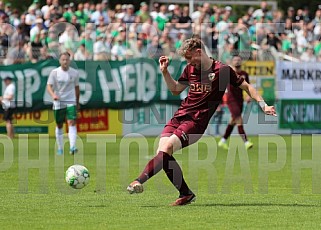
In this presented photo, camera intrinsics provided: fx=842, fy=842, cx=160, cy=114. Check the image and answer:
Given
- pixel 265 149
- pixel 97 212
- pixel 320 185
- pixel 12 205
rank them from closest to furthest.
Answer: pixel 97 212 < pixel 12 205 < pixel 320 185 < pixel 265 149

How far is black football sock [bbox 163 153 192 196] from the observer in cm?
1095

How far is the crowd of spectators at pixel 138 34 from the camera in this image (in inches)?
996

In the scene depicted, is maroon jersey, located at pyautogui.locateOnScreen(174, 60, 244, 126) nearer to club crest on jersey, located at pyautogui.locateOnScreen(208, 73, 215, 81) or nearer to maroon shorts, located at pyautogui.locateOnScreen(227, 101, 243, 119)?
club crest on jersey, located at pyautogui.locateOnScreen(208, 73, 215, 81)

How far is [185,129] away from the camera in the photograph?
36.4 feet

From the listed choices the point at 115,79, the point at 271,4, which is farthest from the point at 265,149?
the point at 271,4

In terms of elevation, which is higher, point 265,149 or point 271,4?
point 271,4

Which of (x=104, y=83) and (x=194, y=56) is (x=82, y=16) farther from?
(x=194, y=56)

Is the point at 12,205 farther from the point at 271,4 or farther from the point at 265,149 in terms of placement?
the point at 271,4

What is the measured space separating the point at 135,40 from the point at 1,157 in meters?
8.66

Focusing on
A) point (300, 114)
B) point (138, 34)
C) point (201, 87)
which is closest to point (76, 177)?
point (201, 87)

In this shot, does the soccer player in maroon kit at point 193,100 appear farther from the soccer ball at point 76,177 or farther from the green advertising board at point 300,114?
the green advertising board at point 300,114

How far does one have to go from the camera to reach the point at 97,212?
10.4 m

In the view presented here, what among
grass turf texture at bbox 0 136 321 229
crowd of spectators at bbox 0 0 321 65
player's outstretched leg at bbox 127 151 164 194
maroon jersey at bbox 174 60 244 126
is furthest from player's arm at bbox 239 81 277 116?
crowd of spectators at bbox 0 0 321 65

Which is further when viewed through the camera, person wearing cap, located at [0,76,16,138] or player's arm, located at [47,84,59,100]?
person wearing cap, located at [0,76,16,138]
